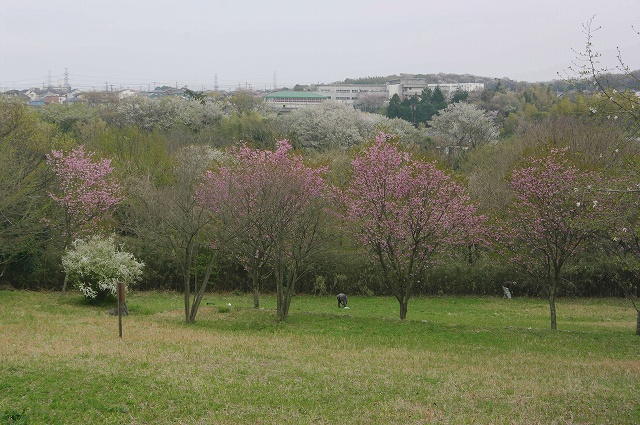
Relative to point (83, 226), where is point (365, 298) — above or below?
below

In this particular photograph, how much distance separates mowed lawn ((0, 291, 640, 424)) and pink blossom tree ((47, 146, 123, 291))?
310 inches

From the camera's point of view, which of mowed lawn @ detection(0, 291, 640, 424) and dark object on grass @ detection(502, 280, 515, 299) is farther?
dark object on grass @ detection(502, 280, 515, 299)

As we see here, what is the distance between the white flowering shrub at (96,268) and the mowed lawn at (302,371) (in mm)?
2407

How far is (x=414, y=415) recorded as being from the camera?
970 cm

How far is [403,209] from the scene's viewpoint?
22625mm

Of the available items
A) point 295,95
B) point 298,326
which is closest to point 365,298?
point 298,326

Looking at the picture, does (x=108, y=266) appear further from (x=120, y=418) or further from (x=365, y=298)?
(x=120, y=418)

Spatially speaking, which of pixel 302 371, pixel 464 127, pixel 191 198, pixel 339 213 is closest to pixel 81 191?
pixel 191 198

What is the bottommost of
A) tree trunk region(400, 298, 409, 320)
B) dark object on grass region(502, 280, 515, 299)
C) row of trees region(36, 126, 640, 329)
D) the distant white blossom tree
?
dark object on grass region(502, 280, 515, 299)

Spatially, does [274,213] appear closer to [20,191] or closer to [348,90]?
[20,191]

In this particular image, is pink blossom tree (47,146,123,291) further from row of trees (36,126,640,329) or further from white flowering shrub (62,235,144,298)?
row of trees (36,126,640,329)

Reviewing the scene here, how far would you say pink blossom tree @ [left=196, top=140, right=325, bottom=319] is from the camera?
2128 cm

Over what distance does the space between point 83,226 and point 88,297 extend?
634 centimetres

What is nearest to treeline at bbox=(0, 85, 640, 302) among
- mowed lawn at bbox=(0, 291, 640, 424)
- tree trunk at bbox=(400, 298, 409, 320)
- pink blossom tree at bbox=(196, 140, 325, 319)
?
pink blossom tree at bbox=(196, 140, 325, 319)
